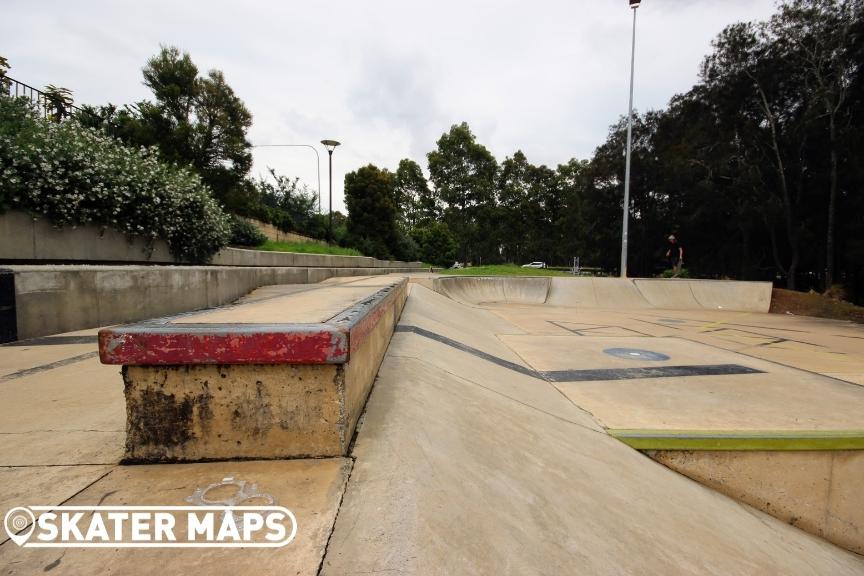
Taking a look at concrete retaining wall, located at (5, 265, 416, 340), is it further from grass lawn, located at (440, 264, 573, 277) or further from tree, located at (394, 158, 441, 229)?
tree, located at (394, 158, 441, 229)

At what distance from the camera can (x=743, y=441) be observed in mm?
2418

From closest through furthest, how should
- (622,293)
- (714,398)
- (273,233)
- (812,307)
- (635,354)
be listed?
(714,398) < (635,354) < (812,307) < (622,293) < (273,233)

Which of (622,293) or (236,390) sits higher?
(236,390)

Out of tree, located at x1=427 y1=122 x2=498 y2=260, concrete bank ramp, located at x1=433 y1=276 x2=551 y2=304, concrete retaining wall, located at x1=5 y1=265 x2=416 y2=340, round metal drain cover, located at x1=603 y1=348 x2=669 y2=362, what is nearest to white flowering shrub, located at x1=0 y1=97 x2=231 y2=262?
concrete retaining wall, located at x1=5 y1=265 x2=416 y2=340

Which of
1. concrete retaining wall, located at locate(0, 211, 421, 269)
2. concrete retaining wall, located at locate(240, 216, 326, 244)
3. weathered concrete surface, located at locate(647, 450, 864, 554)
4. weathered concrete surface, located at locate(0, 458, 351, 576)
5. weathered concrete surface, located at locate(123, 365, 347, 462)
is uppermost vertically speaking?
concrete retaining wall, located at locate(240, 216, 326, 244)

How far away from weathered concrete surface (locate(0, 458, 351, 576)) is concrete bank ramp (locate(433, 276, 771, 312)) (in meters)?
11.0

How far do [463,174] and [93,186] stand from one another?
132 feet

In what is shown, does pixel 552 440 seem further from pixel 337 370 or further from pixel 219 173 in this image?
pixel 219 173

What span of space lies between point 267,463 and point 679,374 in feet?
14.1

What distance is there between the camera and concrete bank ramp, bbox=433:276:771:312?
13172 mm

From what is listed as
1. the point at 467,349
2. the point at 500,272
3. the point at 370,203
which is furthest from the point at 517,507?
the point at 370,203

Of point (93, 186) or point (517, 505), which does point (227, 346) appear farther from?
point (93, 186)

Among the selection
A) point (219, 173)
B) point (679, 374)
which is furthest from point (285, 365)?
point (219, 173)

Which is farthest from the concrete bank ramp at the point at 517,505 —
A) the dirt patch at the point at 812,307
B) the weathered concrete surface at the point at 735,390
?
the dirt patch at the point at 812,307
